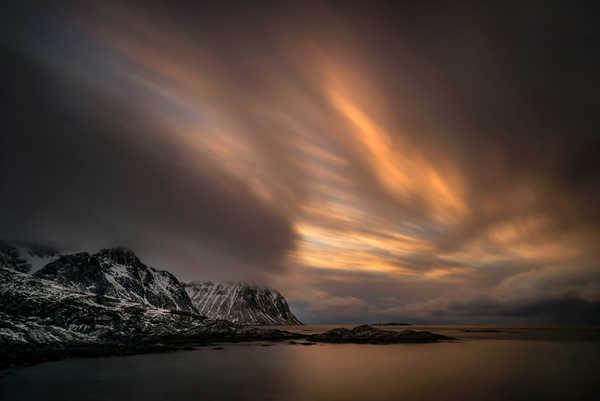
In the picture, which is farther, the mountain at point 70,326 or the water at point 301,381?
the mountain at point 70,326

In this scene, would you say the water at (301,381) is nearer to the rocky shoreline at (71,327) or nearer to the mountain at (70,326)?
the rocky shoreline at (71,327)

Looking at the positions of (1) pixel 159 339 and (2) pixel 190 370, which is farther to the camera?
(1) pixel 159 339

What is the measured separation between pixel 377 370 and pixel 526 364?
47.6 m

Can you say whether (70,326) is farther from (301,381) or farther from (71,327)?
(301,381)

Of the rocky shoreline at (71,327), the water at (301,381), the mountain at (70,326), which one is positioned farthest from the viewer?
the mountain at (70,326)

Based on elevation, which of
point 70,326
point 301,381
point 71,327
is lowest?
point 301,381

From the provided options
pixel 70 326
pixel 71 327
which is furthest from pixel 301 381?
pixel 70 326

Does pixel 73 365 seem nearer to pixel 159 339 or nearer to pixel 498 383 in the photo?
pixel 159 339

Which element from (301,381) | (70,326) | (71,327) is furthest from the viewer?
(70,326)

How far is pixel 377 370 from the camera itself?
84.0 metres

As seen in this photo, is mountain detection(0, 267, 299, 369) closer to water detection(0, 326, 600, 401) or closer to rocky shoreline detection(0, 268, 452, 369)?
rocky shoreline detection(0, 268, 452, 369)

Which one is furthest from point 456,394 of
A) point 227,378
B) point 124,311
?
point 124,311

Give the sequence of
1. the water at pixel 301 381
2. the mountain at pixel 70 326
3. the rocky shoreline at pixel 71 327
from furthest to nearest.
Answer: the mountain at pixel 70 326 → the rocky shoreline at pixel 71 327 → the water at pixel 301 381

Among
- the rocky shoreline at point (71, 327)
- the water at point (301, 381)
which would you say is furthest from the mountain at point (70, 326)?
the water at point (301, 381)
